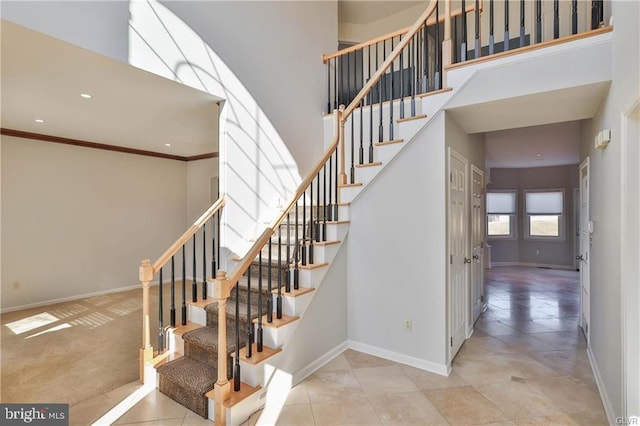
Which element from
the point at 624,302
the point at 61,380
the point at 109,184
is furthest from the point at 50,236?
the point at 624,302

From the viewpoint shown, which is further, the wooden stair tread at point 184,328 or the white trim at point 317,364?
the wooden stair tread at point 184,328

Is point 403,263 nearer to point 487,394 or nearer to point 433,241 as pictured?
point 433,241

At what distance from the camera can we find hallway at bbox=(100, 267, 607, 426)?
224 centimetres

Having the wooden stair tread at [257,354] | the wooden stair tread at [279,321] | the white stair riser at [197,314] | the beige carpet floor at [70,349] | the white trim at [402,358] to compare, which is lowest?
the beige carpet floor at [70,349]

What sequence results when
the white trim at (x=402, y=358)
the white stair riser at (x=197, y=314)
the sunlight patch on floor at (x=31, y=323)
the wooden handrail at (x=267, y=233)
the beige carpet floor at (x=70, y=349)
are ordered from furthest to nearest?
the sunlight patch on floor at (x=31, y=323) → the white stair riser at (x=197, y=314) → the white trim at (x=402, y=358) → the beige carpet floor at (x=70, y=349) → the wooden handrail at (x=267, y=233)

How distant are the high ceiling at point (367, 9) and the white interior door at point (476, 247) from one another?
140 inches

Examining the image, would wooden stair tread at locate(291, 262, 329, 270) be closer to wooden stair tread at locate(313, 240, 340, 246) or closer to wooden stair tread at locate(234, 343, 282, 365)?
wooden stair tread at locate(313, 240, 340, 246)

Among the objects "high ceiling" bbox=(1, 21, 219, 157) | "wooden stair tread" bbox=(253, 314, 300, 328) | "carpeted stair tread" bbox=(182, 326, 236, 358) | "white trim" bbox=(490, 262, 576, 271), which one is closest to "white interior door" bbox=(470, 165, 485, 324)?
"wooden stair tread" bbox=(253, 314, 300, 328)

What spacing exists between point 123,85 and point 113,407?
8.75 ft

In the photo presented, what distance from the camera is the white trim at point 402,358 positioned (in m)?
2.85

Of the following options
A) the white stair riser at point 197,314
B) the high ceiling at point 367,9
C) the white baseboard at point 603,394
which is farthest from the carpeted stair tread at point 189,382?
the high ceiling at point 367,9

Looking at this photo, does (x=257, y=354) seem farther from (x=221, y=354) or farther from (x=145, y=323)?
(x=145, y=323)

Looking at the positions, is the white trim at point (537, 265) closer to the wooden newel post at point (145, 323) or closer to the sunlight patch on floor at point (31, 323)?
the wooden newel post at point (145, 323)

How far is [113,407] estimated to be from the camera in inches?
92.6
